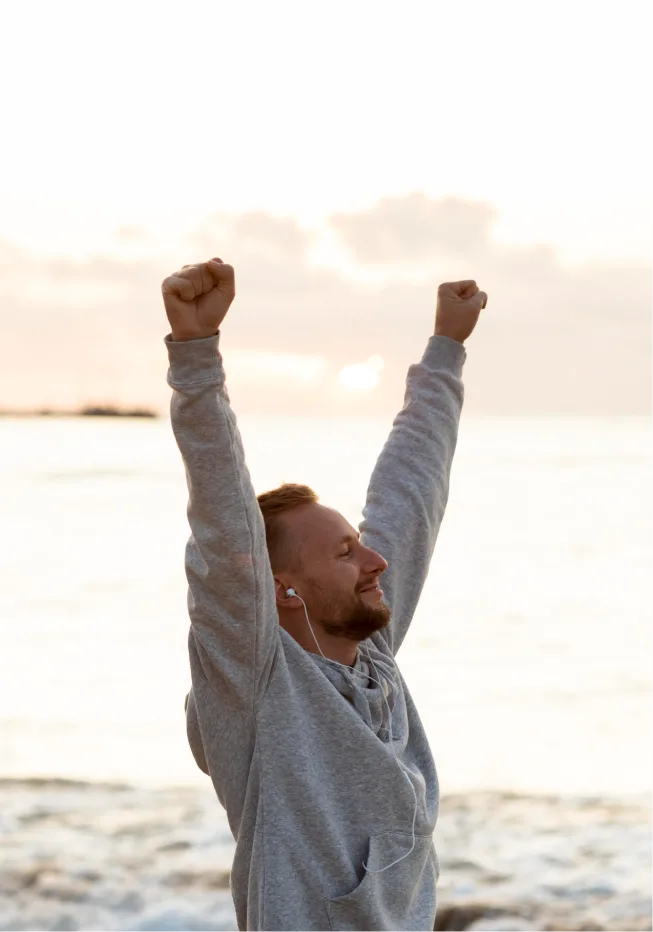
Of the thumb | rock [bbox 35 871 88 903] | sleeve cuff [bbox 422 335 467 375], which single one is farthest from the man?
rock [bbox 35 871 88 903]

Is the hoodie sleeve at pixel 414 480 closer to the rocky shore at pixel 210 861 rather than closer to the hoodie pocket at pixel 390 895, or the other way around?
the hoodie pocket at pixel 390 895

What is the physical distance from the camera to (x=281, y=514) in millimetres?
2287

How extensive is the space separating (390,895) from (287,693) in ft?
1.43

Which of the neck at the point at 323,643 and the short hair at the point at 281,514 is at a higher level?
the short hair at the point at 281,514

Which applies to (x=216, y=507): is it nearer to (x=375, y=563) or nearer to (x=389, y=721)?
(x=375, y=563)

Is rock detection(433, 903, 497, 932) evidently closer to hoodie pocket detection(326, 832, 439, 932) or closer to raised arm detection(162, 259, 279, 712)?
hoodie pocket detection(326, 832, 439, 932)

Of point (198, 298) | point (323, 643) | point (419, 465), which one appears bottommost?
point (323, 643)

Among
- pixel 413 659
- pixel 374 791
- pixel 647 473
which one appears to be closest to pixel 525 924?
pixel 374 791

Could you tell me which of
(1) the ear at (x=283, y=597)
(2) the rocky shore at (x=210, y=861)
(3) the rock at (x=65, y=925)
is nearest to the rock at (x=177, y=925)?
(2) the rocky shore at (x=210, y=861)

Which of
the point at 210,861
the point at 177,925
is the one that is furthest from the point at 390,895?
the point at 210,861

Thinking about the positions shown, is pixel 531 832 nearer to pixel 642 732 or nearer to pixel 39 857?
pixel 39 857

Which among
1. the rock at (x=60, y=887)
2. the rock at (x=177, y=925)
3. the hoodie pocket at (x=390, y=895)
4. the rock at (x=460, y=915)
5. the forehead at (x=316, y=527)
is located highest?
the forehead at (x=316, y=527)

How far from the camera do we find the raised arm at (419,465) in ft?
8.54

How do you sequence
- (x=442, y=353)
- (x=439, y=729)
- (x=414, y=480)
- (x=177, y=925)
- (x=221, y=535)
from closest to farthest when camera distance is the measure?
1. (x=221, y=535)
2. (x=414, y=480)
3. (x=442, y=353)
4. (x=177, y=925)
5. (x=439, y=729)
